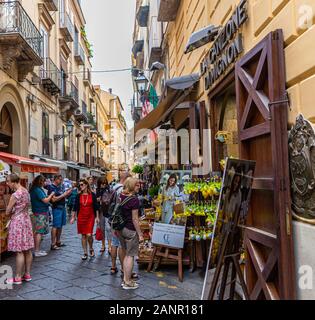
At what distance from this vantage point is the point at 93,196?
739 cm

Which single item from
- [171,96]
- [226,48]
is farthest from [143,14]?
[226,48]

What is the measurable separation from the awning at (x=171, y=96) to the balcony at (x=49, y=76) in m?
8.38

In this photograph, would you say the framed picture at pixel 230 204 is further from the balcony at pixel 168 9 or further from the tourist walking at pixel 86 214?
the balcony at pixel 168 9

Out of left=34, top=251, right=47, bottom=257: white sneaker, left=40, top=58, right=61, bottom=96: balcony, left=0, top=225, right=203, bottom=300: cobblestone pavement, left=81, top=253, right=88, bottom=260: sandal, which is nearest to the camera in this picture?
left=0, top=225, right=203, bottom=300: cobblestone pavement

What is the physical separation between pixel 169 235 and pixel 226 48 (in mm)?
2836

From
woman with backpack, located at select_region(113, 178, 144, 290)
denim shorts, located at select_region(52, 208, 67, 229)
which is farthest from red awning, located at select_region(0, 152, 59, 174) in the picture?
woman with backpack, located at select_region(113, 178, 144, 290)

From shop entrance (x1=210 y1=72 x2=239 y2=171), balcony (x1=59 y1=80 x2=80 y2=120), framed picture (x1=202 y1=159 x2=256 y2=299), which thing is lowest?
framed picture (x1=202 y1=159 x2=256 y2=299)

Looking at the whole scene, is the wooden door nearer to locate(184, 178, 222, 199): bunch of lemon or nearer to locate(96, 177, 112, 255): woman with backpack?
locate(184, 178, 222, 199): bunch of lemon

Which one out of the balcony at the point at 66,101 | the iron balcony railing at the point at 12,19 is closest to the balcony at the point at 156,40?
the iron balcony railing at the point at 12,19

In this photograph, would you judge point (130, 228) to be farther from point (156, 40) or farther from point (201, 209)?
point (156, 40)

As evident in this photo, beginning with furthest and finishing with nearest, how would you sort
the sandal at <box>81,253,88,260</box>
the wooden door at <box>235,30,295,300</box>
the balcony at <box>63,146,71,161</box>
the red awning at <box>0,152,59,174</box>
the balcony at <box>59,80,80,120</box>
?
the balcony at <box>63,146,71,161</box>
the balcony at <box>59,80,80,120</box>
the red awning at <box>0,152,59,174</box>
the sandal at <box>81,253,88,260</box>
the wooden door at <box>235,30,295,300</box>

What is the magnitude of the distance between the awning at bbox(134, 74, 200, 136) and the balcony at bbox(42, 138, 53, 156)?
8.43 m

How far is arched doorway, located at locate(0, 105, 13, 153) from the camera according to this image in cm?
1243

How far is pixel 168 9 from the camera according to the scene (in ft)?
33.7
